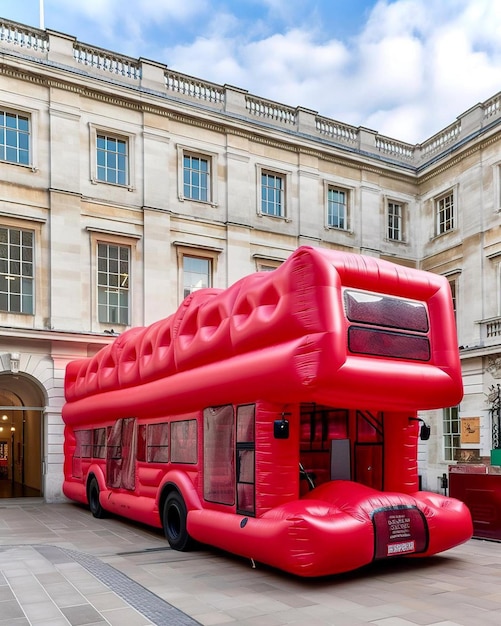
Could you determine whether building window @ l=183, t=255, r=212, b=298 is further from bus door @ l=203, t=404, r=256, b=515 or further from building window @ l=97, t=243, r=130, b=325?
bus door @ l=203, t=404, r=256, b=515

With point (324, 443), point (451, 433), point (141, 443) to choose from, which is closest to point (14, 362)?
point (141, 443)

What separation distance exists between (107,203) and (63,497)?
8764 millimetres

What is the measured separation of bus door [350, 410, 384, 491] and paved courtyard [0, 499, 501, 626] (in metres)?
1.27

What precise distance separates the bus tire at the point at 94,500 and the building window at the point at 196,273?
7.93 meters

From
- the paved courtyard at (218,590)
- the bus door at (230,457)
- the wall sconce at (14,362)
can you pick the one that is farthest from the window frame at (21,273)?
the bus door at (230,457)

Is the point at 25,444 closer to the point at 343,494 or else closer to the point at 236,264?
the point at 236,264

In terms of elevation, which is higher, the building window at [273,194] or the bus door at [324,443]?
the building window at [273,194]

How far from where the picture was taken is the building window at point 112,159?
804 inches

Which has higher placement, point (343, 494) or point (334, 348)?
point (334, 348)

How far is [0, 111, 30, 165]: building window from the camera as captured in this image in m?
18.9

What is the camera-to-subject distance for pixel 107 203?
20141 millimetres

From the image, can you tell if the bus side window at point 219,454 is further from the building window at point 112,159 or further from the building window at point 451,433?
the building window at point 451,433

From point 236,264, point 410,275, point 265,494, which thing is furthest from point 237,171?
point 265,494

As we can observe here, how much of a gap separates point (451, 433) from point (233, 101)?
1382cm
